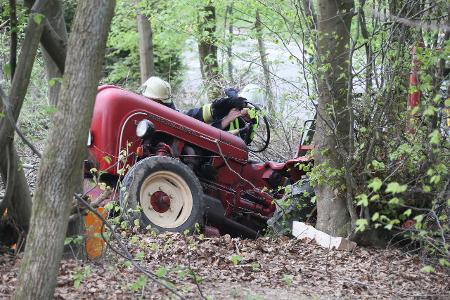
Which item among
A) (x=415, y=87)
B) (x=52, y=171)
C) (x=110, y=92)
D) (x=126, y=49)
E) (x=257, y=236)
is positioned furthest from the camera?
(x=126, y=49)

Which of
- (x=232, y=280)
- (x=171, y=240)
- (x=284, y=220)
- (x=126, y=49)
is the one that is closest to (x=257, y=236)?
(x=284, y=220)

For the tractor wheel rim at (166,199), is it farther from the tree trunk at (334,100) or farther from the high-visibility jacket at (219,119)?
the high-visibility jacket at (219,119)

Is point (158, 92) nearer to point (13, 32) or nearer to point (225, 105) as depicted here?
point (225, 105)

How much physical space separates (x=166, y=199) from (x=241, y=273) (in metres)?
2.05

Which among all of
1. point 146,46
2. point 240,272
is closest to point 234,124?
point 240,272

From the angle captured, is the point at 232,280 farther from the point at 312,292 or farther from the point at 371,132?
the point at 371,132

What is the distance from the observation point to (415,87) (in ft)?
20.5

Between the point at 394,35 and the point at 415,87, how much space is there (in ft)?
4.85

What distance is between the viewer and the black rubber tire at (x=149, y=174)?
800cm

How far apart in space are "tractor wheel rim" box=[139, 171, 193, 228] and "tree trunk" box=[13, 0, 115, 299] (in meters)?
3.72

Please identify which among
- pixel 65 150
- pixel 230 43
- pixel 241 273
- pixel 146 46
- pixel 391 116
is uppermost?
pixel 230 43

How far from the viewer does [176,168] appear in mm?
8461

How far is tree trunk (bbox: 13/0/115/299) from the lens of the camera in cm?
441

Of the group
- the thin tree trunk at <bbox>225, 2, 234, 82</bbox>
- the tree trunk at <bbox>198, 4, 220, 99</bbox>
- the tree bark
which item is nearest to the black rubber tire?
the tree bark
